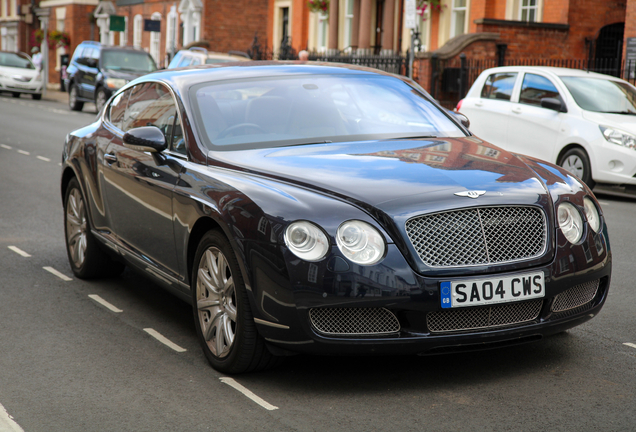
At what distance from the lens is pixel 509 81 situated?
1319 cm

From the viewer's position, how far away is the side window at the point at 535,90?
12.3 m

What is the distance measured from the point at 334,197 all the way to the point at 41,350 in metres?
1.92

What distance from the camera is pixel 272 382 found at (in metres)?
4.13

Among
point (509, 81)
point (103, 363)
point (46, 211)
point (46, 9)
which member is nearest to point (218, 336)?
point (103, 363)

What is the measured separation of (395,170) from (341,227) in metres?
0.59

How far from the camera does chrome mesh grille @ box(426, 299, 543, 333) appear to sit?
3881mm

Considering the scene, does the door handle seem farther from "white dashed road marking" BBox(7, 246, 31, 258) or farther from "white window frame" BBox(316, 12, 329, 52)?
"white window frame" BBox(316, 12, 329, 52)

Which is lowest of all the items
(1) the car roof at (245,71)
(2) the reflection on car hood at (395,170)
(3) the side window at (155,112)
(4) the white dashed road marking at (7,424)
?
(4) the white dashed road marking at (7,424)

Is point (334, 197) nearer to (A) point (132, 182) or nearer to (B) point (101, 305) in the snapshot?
(A) point (132, 182)

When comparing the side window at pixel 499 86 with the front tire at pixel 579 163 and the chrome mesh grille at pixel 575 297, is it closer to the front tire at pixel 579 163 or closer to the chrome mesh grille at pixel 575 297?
the front tire at pixel 579 163

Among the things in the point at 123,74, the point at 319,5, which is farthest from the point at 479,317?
the point at 319,5

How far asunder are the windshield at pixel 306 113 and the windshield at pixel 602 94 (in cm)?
693

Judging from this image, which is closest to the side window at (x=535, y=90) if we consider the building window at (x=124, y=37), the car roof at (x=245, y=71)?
the car roof at (x=245, y=71)

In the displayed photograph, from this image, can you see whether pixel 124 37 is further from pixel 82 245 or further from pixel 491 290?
pixel 491 290
